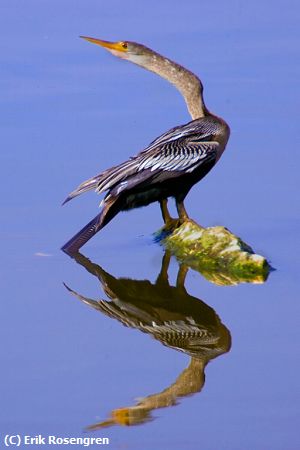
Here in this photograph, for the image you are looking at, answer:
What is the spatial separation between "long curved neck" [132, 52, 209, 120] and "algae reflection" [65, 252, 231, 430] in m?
1.66

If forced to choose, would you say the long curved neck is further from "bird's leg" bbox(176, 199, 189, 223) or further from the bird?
"bird's leg" bbox(176, 199, 189, 223)

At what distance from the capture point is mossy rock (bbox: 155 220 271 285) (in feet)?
37.1

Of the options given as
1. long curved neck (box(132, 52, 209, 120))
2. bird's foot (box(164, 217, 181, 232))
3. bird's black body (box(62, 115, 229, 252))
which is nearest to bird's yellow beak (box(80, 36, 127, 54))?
long curved neck (box(132, 52, 209, 120))

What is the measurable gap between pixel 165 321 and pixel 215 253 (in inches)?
52.5

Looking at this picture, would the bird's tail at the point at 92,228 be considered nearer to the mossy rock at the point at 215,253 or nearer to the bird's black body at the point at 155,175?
the bird's black body at the point at 155,175

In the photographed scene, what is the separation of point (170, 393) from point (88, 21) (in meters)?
8.18

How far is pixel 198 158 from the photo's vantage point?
1236cm

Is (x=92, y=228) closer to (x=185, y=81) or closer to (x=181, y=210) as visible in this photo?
(x=181, y=210)

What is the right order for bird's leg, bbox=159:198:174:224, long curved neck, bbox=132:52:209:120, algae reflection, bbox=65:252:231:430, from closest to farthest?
algae reflection, bbox=65:252:231:430 → bird's leg, bbox=159:198:174:224 → long curved neck, bbox=132:52:209:120

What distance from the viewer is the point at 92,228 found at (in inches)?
471

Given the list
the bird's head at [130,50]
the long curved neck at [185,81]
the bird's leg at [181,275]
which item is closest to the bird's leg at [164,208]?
the bird's leg at [181,275]

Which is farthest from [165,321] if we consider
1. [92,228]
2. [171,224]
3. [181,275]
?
[171,224]

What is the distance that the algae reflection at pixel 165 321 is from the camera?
29.6ft

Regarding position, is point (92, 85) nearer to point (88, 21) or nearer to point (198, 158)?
point (88, 21)
